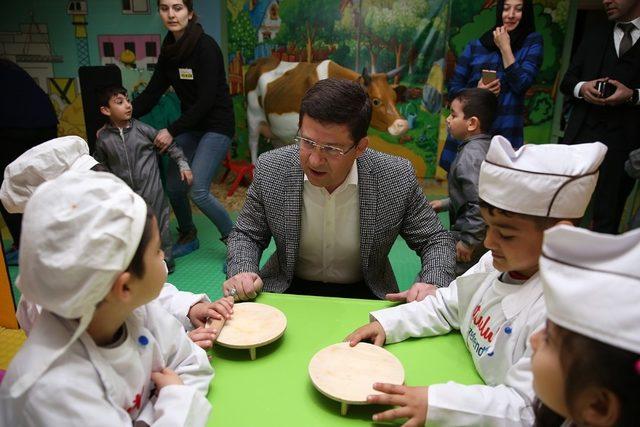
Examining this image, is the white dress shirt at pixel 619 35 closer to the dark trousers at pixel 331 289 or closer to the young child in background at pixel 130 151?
the dark trousers at pixel 331 289

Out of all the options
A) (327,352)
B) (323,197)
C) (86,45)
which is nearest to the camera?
(327,352)

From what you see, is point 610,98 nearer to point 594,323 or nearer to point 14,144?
point 594,323

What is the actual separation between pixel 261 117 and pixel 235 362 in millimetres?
3902

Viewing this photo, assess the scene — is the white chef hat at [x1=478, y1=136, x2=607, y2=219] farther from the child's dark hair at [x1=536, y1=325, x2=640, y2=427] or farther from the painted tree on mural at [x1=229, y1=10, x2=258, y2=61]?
the painted tree on mural at [x1=229, y1=10, x2=258, y2=61]

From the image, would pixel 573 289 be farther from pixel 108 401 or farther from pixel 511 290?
A: pixel 108 401

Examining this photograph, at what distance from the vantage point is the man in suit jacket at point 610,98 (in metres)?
2.55

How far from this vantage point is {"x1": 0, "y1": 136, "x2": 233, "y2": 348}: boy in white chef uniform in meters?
1.12

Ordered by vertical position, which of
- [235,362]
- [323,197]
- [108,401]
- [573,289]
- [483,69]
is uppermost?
[483,69]

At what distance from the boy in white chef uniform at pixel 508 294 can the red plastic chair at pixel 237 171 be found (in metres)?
3.61

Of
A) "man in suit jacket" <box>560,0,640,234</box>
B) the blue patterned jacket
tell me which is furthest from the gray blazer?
"man in suit jacket" <box>560,0,640,234</box>

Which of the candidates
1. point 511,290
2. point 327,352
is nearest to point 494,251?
point 511,290

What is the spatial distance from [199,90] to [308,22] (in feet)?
6.08

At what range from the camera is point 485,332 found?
107cm

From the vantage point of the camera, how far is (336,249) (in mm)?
1704
